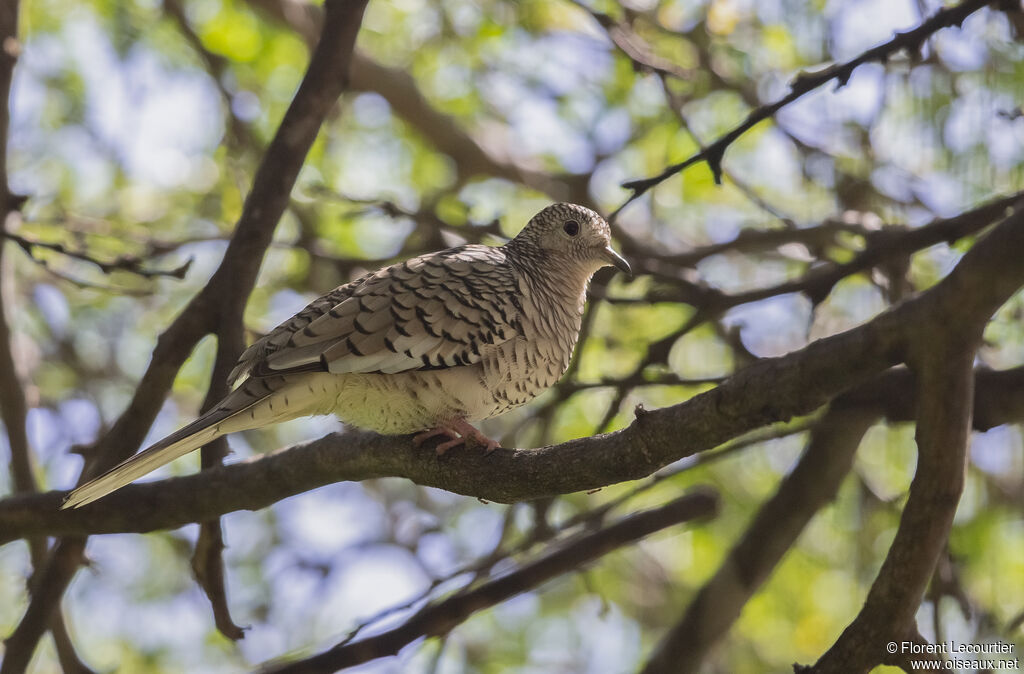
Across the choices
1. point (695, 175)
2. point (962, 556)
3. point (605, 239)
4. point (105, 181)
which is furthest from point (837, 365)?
point (105, 181)

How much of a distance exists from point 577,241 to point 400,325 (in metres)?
0.98

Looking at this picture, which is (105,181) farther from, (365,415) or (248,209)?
(365,415)

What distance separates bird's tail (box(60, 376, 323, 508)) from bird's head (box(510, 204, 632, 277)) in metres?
1.15

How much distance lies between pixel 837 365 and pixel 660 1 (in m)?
4.42

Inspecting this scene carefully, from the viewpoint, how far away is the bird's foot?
9.70ft

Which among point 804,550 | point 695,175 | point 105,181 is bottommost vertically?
point 804,550

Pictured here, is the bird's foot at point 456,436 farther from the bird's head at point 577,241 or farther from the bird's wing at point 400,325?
the bird's head at point 577,241

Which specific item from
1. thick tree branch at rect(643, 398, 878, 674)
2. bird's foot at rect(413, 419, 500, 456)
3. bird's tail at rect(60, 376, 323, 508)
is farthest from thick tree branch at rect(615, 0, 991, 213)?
thick tree branch at rect(643, 398, 878, 674)

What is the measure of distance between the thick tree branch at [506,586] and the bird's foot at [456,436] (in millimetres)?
769

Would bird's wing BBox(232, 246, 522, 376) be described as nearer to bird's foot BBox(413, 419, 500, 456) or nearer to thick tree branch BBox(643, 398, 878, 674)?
bird's foot BBox(413, 419, 500, 456)

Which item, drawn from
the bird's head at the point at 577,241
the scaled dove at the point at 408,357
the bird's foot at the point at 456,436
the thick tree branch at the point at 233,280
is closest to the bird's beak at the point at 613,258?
the bird's head at the point at 577,241

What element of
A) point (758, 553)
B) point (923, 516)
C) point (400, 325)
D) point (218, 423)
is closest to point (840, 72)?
point (923, 516)

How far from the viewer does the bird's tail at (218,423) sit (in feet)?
8.97

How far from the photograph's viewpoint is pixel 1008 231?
6.55 feet
